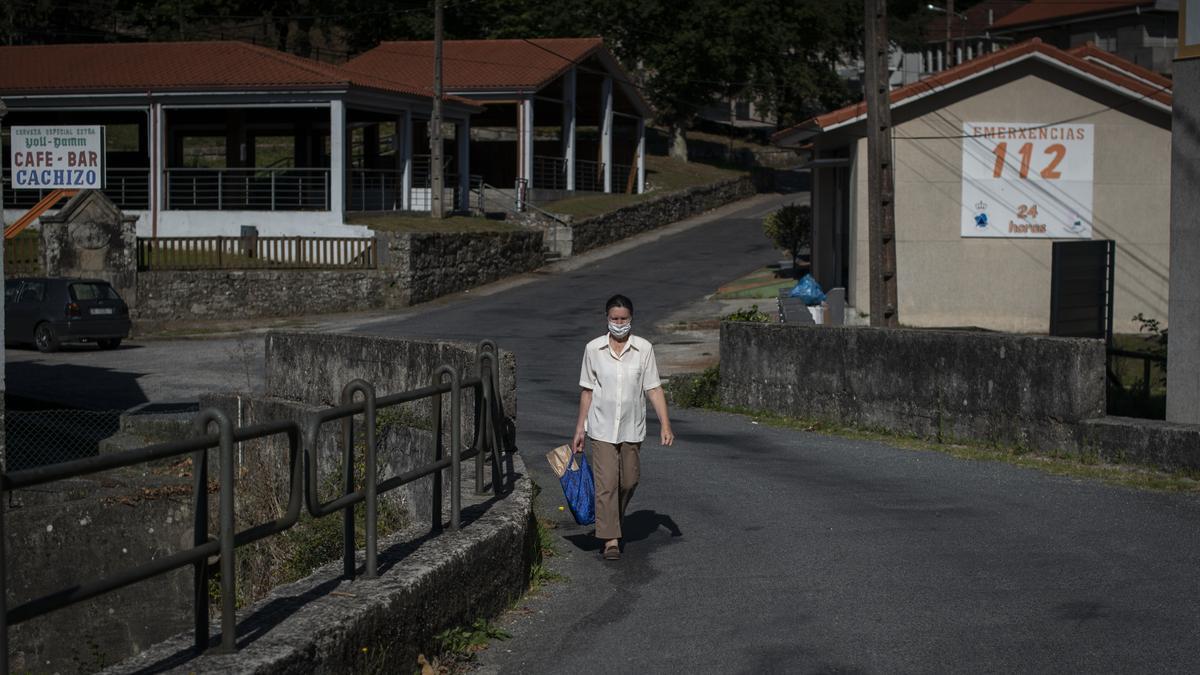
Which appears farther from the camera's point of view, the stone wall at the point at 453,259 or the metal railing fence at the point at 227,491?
the stone wall at the point at 453,259

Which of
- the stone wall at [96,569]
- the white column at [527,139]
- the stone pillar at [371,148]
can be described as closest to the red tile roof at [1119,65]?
the stone wall at [96,569]

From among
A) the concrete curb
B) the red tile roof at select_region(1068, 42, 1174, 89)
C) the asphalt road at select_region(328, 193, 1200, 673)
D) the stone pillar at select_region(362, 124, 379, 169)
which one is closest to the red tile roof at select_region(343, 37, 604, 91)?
the stone pillar at select_region(362, 124, 379, 169)

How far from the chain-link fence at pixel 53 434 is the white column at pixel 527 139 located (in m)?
32.1

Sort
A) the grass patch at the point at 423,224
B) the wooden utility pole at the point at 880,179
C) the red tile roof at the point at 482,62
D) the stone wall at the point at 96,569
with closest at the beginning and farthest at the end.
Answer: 1. the stone wall at the point at 96,569
2. the wooden utility pole at the point at 880,179
3. the grass patch at the point at 423,224
4. the red tile roof at the point at 482,62

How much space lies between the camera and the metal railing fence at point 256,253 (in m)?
31.9

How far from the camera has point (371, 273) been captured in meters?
33.1

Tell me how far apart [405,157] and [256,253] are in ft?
32.6

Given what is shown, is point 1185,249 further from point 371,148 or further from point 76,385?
point 371,148

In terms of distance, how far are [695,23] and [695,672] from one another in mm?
57848

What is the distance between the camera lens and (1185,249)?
42.3 feet

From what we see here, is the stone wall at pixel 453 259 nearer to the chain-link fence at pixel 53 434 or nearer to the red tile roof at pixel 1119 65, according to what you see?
the red tile roof at pixel 1119 65

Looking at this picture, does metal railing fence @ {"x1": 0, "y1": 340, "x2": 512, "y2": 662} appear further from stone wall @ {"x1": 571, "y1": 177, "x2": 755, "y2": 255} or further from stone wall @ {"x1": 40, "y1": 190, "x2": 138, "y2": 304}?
stone wall @ {"x1": 571, "y1": 177, "x2": 755, "y2": 255}

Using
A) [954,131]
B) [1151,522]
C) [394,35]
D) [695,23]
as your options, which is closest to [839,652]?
[1151,522]

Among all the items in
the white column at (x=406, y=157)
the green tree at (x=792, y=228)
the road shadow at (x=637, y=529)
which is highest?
the white column at (x=406, y=157)
